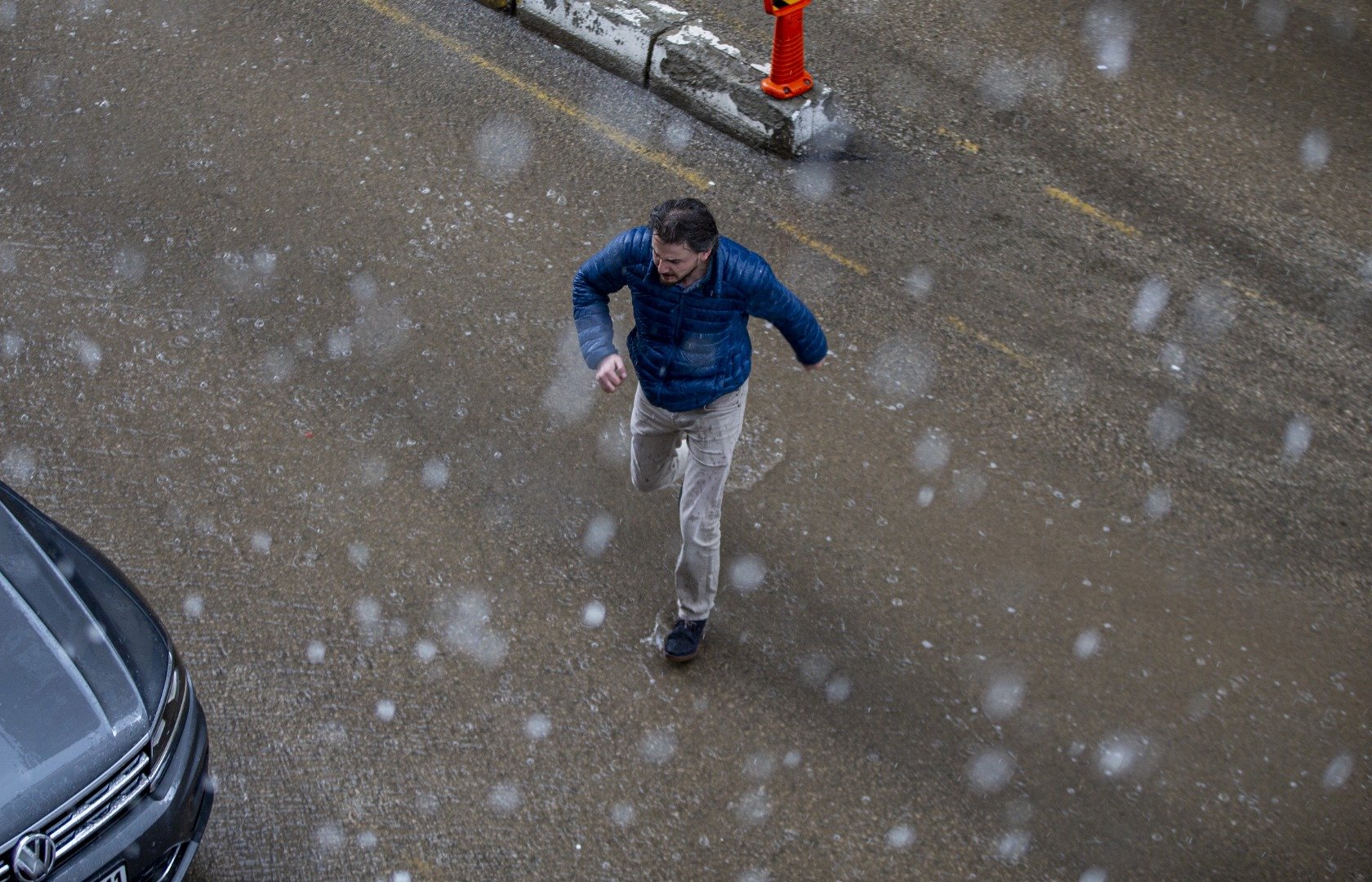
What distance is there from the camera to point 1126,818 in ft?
13.7

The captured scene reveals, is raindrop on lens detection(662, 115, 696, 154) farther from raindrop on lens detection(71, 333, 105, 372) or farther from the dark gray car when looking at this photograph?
the dark gray car

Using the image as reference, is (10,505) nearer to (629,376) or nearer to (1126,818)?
(629,376)

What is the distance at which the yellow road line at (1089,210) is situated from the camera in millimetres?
6496

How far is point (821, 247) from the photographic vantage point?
250 inches

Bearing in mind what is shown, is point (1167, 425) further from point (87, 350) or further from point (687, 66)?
point (87, 350)

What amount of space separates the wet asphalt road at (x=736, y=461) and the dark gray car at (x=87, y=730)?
0.61 meters

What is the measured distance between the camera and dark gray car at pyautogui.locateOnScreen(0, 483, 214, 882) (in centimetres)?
317

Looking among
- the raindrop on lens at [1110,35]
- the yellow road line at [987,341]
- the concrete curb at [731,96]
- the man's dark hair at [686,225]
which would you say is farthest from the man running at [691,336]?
the raindrop on lens at [1110,35]

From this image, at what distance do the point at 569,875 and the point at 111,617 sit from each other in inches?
63.6

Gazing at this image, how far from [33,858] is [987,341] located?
14.5 ft

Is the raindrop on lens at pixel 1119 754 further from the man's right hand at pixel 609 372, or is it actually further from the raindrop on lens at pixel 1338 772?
the man's right hand at pixel 609 372

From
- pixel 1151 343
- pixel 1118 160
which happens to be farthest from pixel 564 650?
pixel 1118 160

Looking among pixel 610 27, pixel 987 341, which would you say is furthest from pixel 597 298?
pixel 610 27

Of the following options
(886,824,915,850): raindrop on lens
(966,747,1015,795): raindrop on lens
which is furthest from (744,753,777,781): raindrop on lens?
(966,747,1015,795): raindrop on lens
